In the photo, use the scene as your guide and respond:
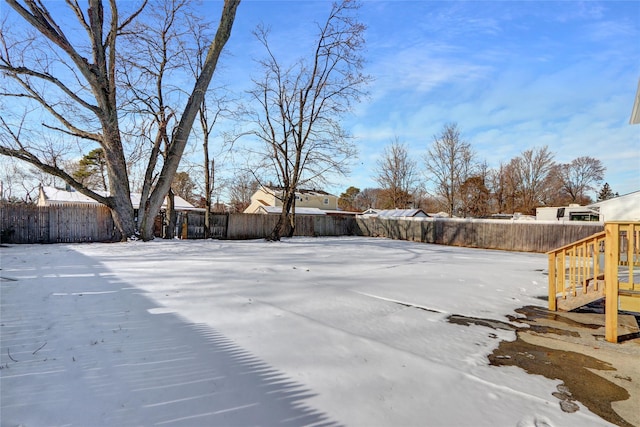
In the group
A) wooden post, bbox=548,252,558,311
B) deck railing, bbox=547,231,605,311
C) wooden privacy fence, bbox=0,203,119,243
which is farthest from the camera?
wooden privacy fence, bbox=0,203,119,243

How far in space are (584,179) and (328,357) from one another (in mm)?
48971

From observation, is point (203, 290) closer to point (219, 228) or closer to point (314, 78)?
point (219, 228)

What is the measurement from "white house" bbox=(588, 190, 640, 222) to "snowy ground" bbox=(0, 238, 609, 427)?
708 inches

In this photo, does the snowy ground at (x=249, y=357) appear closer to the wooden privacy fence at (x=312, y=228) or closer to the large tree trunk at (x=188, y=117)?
the large tree trunk at (x=188, y=117)

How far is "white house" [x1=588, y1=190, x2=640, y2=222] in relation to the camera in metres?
17.6

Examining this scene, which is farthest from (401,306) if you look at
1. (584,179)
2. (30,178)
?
(584,179)

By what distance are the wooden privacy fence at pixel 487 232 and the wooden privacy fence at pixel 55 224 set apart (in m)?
15.7

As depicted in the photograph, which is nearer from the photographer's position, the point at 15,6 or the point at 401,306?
the point at 401,306

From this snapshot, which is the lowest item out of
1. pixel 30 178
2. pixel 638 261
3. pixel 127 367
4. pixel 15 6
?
pixel 127 367

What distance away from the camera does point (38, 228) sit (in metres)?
Answer: 12.2

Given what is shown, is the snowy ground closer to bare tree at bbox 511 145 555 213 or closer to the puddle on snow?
the puddle on snow

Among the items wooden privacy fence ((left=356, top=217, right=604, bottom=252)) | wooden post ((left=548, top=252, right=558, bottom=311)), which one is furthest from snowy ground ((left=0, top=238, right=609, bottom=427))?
wooden privacy fence ((left=356, top=217, right=604, bottom=252))

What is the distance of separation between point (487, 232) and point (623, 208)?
8.78 meters

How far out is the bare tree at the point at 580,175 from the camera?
38.3 m
